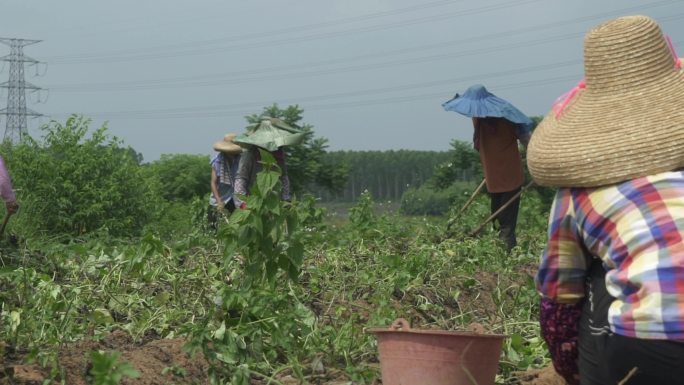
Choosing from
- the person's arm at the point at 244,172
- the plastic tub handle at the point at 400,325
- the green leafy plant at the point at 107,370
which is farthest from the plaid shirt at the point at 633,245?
the person's arm at the point at 244,172

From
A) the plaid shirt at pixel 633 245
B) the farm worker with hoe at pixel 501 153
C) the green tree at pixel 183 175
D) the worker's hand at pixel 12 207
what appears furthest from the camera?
the green tree at pixel 183 175

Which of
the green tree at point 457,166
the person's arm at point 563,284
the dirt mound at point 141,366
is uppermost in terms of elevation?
the green tree at point 457,166

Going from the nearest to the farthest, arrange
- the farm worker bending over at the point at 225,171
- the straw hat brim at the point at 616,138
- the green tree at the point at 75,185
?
the straw hat brim at the point at 616,138 < the farm worker bending over at the point at 225,171 < the green tree at the point at 75,185

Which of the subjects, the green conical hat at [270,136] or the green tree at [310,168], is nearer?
the green conical hat at [270,136]

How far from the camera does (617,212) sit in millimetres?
3252

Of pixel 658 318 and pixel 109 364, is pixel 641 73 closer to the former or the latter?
pixel 658 318

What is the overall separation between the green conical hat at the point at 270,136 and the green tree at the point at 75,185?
16.9ft

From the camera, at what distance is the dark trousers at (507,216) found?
10.1 metres

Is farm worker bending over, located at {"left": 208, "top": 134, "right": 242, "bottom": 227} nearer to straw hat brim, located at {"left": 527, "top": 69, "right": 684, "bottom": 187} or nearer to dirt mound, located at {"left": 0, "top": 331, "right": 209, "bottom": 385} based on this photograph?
dirt mound, located at {"left": 0, "top": 331, "right": 209, "bottom": 385}

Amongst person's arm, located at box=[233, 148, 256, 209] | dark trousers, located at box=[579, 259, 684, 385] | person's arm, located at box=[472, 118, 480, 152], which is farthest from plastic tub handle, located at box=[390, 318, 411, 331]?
person's arm, located at box=[472, 118, 480, 152]

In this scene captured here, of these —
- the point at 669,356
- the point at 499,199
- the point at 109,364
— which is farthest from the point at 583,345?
the point at 499,199

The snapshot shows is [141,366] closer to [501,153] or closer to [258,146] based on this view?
[258,146]

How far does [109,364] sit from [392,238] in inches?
248

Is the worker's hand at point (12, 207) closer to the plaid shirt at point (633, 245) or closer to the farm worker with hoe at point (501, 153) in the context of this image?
the farm worker with hoe at point (501, 153)
